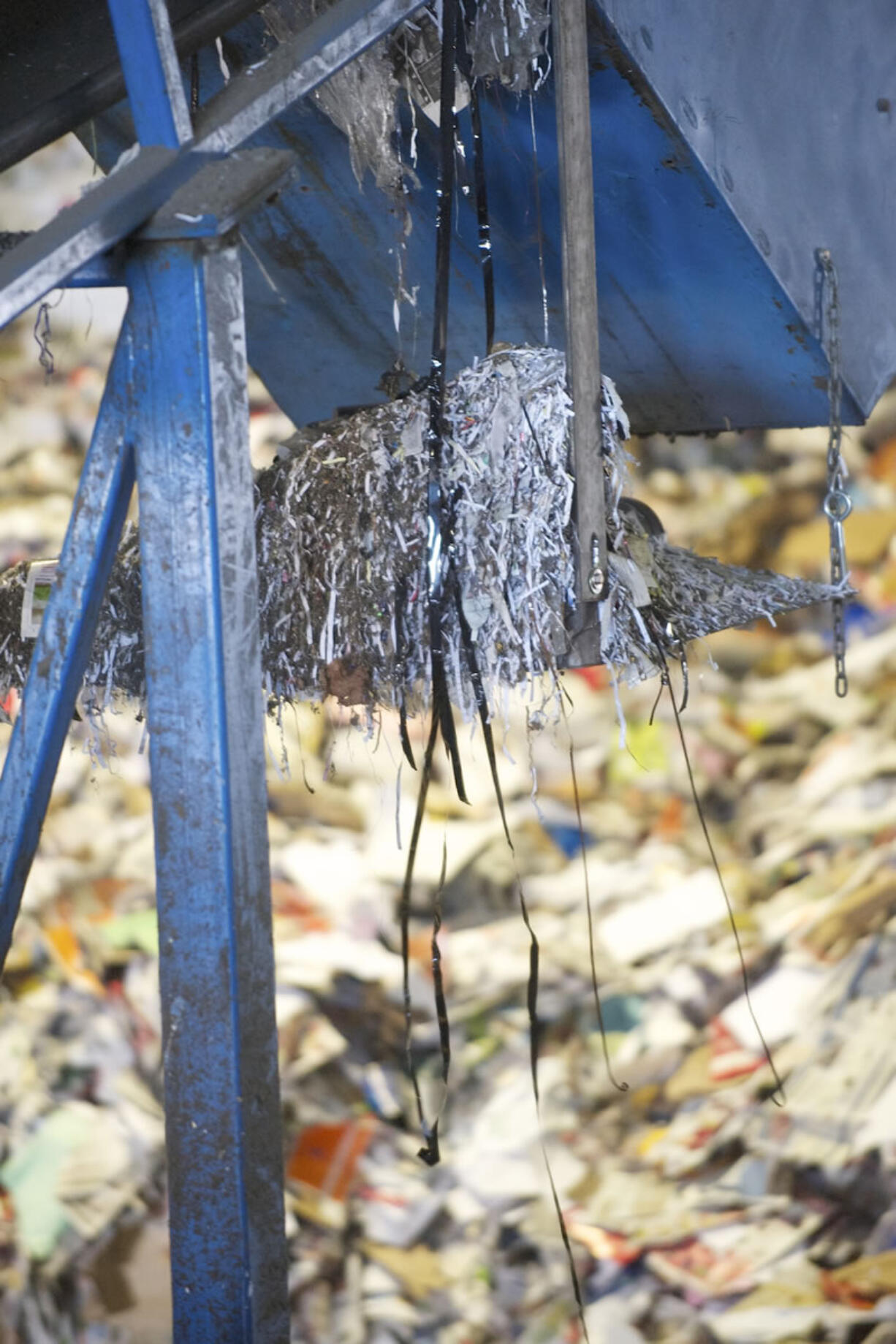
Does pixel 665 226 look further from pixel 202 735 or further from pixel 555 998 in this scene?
pixel 555 998

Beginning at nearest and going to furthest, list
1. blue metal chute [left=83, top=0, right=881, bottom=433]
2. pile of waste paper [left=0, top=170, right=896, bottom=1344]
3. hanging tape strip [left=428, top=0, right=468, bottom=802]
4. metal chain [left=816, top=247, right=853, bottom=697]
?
hanging tape strip [left=428, top=0, right=468, bottom=802], blue metal chute [left=83, top=0, right=881, bottom=433], metal chain [left=816, top=247, right=853, bottom=697], pile of waste paper [left=0, top=170, right=896, bottom=1344]

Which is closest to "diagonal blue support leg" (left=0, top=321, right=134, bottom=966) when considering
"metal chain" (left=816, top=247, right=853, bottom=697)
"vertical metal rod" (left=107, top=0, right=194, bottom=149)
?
"vertical metal rod" (left=107, top=0, right=194, bottom=149)

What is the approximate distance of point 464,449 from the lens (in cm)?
143

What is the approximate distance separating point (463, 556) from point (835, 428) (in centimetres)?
69

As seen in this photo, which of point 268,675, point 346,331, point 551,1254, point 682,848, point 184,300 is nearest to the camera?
point 184,300

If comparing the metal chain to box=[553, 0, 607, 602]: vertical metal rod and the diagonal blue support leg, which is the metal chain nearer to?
box=[553, 0, 607, 602]: vertical metal rod

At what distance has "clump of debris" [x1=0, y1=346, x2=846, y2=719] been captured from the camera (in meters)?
1.39

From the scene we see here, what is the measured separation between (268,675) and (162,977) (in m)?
0.65

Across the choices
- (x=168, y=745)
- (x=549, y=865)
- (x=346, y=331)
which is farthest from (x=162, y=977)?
(x=549, y=865)

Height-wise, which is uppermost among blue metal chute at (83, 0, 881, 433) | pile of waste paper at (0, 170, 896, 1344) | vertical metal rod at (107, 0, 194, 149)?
blue metal chute at (83, 0, 881, 433)

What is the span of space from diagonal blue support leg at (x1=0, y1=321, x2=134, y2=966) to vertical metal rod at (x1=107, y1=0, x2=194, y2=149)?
0.48ft

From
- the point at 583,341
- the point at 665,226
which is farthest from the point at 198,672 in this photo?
the point at 665,226

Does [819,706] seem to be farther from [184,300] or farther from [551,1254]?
[184,300]

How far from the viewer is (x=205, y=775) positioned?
1.05m
